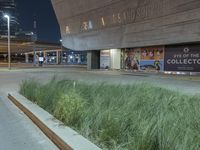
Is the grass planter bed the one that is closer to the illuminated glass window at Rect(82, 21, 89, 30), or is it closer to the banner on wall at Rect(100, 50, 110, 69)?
the banner on wall at Rect(100, 50, 110, 69)

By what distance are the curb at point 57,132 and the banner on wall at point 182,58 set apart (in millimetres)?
24688

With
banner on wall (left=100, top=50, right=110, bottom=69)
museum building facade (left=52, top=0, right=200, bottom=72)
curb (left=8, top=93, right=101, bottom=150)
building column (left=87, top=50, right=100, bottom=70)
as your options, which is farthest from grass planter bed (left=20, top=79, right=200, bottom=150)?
building column (left=87, top=50, right=100, bottom=70)

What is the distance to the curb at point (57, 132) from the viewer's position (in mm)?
5758

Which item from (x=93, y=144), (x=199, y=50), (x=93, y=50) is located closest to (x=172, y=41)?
(x=199, y=50)

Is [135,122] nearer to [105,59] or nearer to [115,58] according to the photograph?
[115,58]

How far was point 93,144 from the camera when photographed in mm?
5719

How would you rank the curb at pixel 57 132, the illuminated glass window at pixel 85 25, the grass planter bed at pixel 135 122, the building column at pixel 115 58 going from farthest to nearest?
the illuminated glass window at pixel 85 25, the building column at pixel 115 58, the curb at pixel 57 132, the grass planter bed at pixel 135 122

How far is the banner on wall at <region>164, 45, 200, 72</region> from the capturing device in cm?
3244

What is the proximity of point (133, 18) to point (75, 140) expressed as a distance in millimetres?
31775

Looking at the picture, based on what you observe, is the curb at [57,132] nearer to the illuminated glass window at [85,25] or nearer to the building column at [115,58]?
the building column at [115,58]

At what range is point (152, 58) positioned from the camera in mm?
38375

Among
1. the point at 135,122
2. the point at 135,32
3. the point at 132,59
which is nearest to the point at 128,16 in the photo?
the point at 135,32

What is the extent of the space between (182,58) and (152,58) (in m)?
4.93

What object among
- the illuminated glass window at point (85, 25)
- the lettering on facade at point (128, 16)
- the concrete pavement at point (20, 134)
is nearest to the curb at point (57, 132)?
the concrete pavement at point (20, 134)
